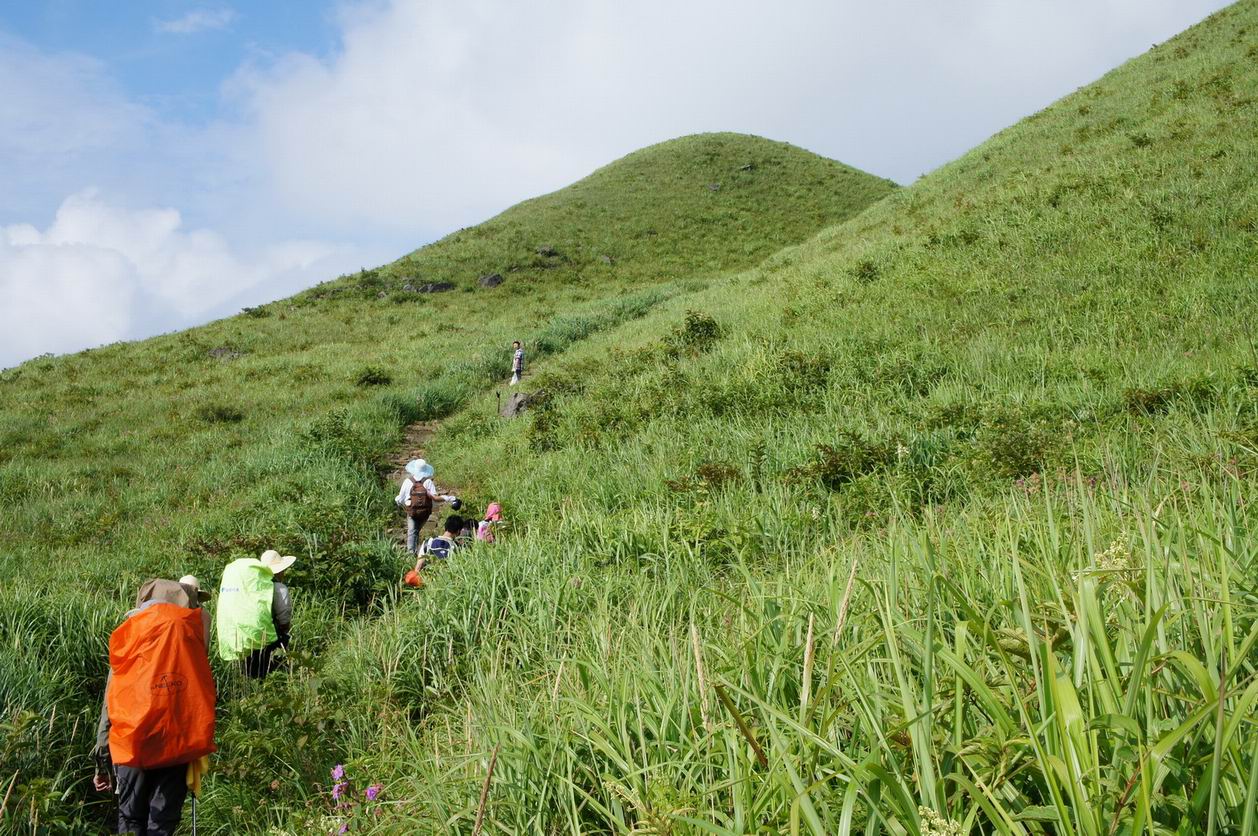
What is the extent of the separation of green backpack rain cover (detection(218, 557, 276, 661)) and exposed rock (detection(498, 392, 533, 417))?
29.1ft

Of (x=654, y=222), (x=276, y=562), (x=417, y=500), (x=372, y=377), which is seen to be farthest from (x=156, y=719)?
(x=654, y=222)

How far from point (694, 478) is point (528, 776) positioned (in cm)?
496

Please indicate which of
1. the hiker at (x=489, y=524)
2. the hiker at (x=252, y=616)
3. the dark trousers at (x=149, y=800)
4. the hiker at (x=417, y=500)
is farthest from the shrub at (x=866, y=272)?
the dark trousers at (x=149, y=800)

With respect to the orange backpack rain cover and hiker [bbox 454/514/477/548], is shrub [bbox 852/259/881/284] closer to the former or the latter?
hiker [bbox 454/514/477/548]

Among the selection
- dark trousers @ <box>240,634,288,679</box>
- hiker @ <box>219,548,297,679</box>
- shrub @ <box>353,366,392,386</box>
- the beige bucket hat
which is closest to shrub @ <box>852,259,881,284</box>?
the beige bucket hat

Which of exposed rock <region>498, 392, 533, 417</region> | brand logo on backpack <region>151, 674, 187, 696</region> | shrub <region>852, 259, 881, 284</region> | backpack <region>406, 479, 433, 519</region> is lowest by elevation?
brand logo on backpack <region>151, 674, 187, 696</region>

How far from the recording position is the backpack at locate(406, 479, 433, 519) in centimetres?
899

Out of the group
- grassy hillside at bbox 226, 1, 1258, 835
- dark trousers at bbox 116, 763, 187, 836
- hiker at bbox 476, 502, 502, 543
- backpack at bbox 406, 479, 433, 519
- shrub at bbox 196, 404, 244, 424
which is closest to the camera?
grassy hillside at bbox 226, 1, 1258, 835

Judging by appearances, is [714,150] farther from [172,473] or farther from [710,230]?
[172,473]

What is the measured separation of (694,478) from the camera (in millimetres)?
7355

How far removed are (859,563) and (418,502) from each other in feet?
22.8

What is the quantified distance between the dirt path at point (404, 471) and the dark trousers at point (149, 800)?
17.2 ft

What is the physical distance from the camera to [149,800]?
13.8ft

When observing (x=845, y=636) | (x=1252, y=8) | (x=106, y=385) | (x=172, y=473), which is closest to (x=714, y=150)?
(x=1252, y=8)
